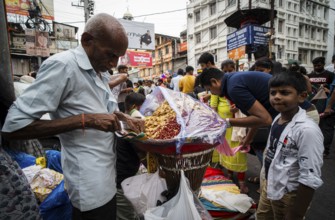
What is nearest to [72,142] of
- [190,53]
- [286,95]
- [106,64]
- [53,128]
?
[53,128]

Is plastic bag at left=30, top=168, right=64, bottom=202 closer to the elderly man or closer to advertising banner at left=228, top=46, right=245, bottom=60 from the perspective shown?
the elderly man

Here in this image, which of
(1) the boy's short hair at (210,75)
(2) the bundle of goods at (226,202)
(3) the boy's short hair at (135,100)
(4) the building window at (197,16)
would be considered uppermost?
(4) the building window at (197,16)

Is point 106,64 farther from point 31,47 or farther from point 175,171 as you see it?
point 31,47

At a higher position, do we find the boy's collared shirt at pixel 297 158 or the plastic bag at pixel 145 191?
the boy's collared shirt at pixel 297 158

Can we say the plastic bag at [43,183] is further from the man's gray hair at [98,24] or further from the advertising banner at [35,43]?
the advertising banner at [35,43]

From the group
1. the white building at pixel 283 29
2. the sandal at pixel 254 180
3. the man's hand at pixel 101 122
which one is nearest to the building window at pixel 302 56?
the white building at pixel 283 29

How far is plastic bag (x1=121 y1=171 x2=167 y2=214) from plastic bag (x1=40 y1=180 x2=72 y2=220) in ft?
2.35

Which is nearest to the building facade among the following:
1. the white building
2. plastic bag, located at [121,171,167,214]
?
the white building

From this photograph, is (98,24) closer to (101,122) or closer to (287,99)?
(101,122)

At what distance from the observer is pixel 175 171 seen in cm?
147

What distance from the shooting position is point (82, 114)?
3.59 feet

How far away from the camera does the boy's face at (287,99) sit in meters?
1.63

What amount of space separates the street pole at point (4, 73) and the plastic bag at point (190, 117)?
0.98 m

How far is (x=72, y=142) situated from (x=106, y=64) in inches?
19.3
